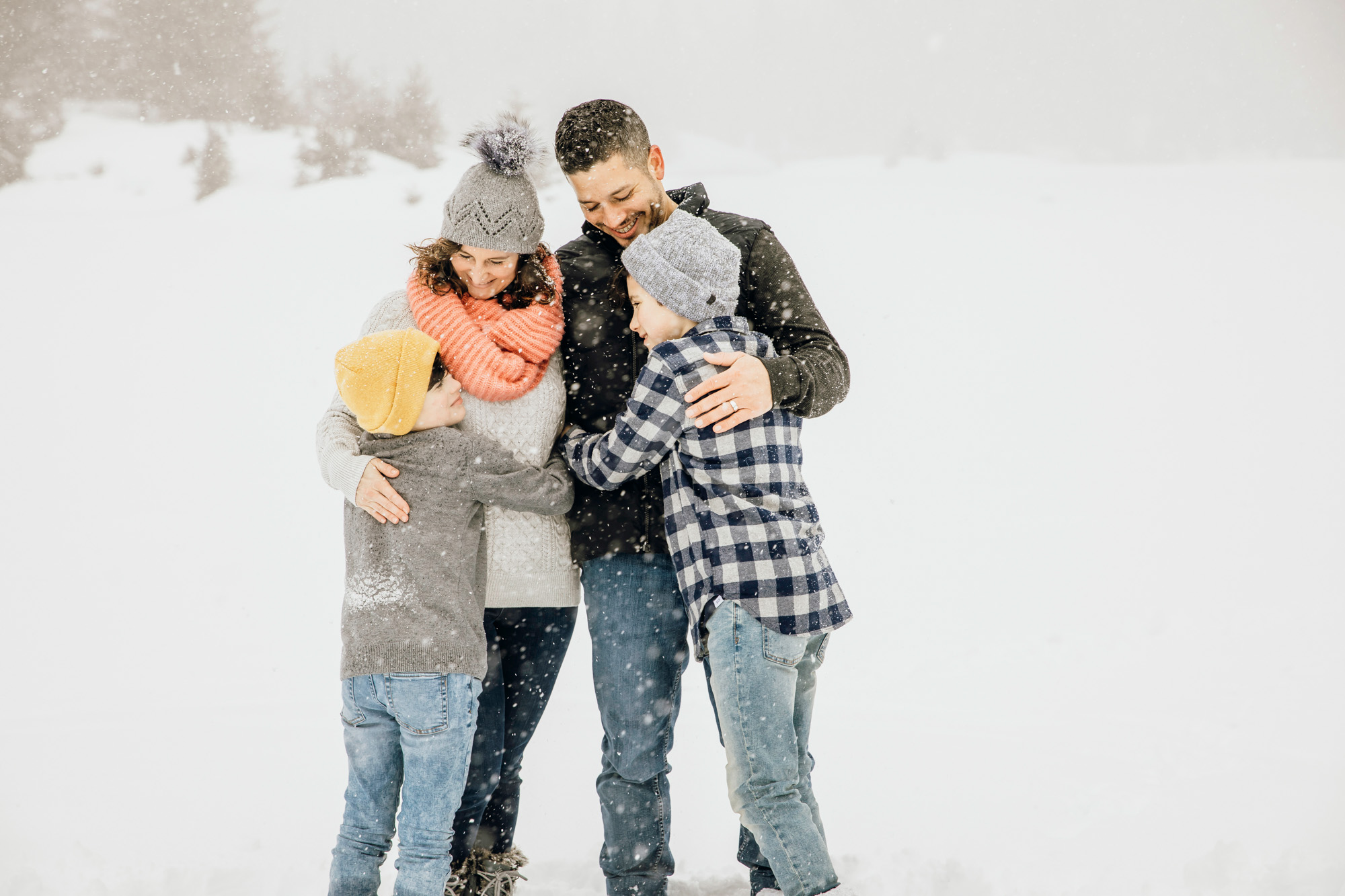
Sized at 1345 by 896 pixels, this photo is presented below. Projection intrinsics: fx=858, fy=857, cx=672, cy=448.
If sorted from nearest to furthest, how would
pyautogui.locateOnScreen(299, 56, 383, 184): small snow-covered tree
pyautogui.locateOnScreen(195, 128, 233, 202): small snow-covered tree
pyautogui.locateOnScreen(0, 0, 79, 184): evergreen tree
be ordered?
pyautogui.locateOnScreen(195, 128, 233, 202): small snow-covered tree
pyautogui.locateOnScreen(0, 0, 79, 184): evergreen tree
pyautogui.locateOnScreen(299, 56, 383, 184): small snow-covered tree

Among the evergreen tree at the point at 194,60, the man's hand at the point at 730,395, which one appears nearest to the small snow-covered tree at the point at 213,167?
the evergreen tree at the point at 194,60

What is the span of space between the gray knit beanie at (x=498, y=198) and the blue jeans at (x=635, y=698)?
32.5 inches

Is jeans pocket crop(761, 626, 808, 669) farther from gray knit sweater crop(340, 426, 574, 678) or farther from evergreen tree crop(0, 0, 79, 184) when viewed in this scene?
evergreen tree crop(0, 0, 79, 184)

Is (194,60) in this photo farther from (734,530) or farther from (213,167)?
(734,530)

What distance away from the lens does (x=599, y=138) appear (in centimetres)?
216

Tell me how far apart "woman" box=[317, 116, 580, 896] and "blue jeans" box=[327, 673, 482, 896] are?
0.27 meters

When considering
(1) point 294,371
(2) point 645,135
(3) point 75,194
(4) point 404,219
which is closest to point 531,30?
(4) point 404,219

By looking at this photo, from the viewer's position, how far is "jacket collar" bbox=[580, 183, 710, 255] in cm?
221

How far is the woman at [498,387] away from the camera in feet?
6.68

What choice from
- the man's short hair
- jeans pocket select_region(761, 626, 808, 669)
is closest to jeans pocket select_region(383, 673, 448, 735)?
jeans pocket select_region(761, 626, 808, 669)

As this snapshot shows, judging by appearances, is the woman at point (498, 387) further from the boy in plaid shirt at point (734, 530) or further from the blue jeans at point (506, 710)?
the boy in plaid shirt at point (734, 530)

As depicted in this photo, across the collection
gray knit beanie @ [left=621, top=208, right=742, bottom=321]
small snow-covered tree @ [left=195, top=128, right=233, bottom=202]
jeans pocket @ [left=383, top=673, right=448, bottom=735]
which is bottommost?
jeans pocket @ [left=383, top=673, right=448, bottom=735]

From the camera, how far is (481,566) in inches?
83.7

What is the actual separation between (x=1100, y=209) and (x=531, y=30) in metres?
8.31
